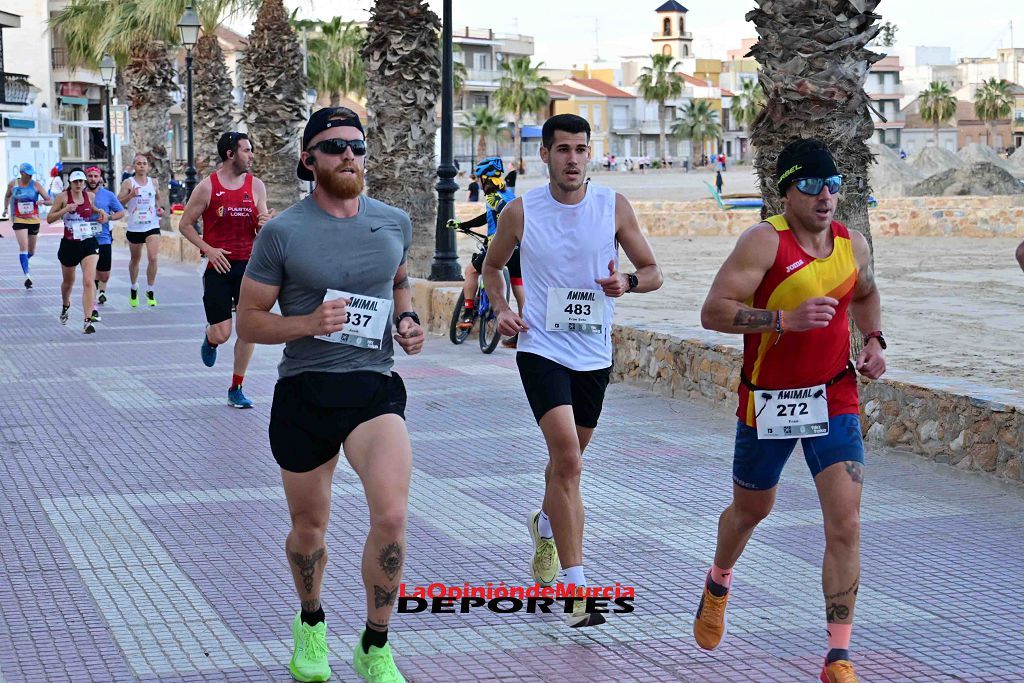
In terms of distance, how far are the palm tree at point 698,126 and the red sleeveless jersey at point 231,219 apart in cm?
12714

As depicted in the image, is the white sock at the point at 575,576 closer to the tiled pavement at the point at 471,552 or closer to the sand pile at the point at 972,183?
the tiled pavement at the point at 471,552

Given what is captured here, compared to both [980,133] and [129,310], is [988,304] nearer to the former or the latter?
[129,310]

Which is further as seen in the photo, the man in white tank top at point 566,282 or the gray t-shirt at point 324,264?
the man in white tank top at point 566,282

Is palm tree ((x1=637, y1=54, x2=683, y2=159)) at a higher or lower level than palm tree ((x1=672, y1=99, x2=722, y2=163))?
higher

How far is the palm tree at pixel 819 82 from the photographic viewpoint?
10875 mm

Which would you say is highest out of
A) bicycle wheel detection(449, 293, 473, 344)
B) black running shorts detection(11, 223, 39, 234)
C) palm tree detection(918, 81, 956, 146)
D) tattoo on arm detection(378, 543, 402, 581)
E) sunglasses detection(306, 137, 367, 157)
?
palm tree detection(918, 81, 956, 146)

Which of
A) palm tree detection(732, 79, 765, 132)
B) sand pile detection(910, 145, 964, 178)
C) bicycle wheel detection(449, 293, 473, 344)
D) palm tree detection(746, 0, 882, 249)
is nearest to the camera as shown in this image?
palm tree detection(746, 0, 882, 249)

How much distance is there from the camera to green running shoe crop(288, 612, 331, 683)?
473 centimetres

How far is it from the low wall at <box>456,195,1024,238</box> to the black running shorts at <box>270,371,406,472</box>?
85.4 feet

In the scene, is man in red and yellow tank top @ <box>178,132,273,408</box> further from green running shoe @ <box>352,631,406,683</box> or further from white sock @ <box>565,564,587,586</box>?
green running shoe @ <box>352,631,406,683</box>

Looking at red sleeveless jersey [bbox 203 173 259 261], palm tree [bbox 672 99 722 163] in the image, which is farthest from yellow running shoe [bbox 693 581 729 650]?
palm tree [bbox 672 99 722 163]

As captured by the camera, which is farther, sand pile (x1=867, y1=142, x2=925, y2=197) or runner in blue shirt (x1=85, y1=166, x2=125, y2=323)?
sand pile (x1=867, y1=142, x2=925, y2=197)

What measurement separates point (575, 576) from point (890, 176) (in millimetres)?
39959

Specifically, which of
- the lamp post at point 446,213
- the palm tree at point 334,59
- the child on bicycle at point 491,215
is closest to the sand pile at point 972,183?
the lamp post at point 446,213
